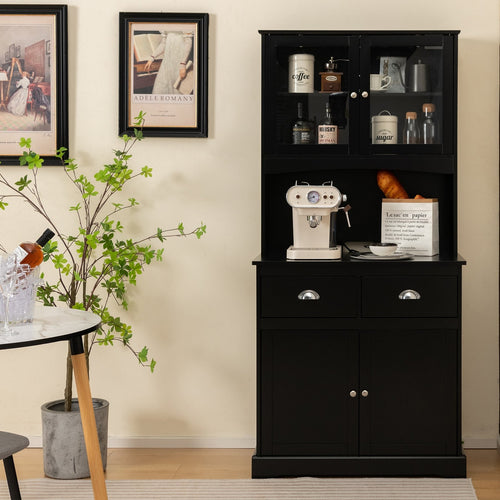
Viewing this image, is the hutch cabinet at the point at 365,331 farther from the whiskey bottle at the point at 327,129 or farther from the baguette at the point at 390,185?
the baguette at the point at 390,185

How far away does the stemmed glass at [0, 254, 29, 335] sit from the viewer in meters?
2.15

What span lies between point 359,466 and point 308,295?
0.74 m

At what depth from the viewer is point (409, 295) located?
3.13m

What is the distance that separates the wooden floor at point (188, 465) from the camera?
324 centimetres

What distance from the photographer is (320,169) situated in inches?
130

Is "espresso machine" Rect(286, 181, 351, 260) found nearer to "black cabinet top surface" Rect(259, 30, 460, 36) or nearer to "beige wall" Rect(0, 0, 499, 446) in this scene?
"beige wall" Rect(0, 0, 499, 446)

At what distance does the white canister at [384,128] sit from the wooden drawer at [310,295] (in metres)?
0.62

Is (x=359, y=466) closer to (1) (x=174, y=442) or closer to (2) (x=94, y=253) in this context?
(1) (x=174, y=442)

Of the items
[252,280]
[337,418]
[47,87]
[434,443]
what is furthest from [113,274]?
[434,443]

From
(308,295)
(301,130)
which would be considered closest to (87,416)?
(308,295)

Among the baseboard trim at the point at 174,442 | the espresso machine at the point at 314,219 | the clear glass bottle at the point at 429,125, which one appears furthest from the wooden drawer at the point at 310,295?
the baseboard trim at the point at 174,442

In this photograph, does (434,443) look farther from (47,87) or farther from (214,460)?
(47,87)

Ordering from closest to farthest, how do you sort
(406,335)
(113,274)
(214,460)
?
(406,335), (214,460), (113,274)

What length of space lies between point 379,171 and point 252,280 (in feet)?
2.54
